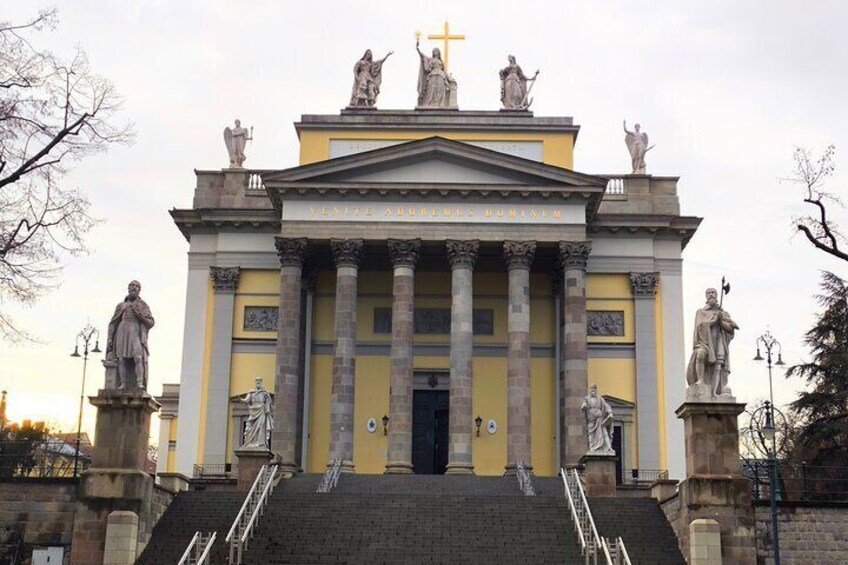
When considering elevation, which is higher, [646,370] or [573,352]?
[573,352]

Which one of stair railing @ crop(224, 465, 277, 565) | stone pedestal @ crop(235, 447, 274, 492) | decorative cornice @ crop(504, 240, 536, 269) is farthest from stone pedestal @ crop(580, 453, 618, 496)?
decorative cornice @ crop(504, 240, 536, 269)

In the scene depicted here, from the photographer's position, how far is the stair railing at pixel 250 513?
26.3 metres

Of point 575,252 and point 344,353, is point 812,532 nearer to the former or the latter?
point 575,252

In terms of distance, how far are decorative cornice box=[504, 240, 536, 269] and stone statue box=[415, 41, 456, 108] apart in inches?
327

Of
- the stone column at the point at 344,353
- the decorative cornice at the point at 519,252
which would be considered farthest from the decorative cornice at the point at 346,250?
the decorative cornice at the point at 519,252

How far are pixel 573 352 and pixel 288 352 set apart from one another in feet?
34.0

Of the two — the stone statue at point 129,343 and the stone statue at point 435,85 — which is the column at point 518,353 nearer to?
the stone statue at point 435,85

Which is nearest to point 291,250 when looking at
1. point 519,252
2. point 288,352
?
point 288,352

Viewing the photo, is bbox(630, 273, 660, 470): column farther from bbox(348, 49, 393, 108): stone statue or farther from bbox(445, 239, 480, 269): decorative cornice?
bbox(348, 49, 393, 108): stone statue

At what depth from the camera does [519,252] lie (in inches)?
1706

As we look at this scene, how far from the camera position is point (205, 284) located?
4684 centimetres

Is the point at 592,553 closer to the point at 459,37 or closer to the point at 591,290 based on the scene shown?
the point at 591,290

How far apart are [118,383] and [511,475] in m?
15.4

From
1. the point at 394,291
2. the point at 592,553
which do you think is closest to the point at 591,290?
the point at 394,291
